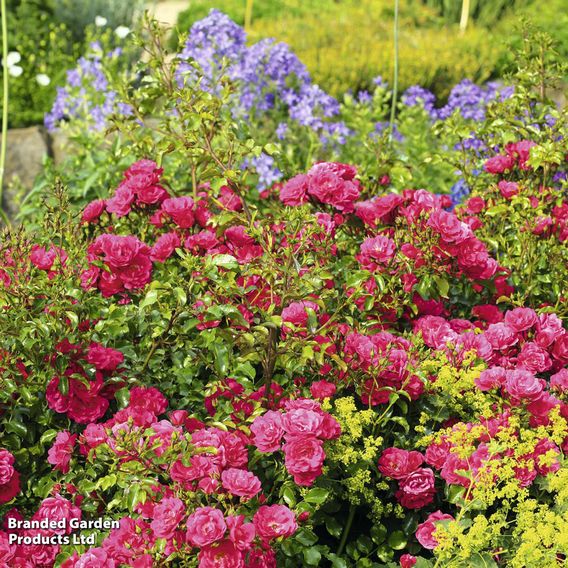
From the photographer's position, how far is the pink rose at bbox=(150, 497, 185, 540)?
1.82 meters

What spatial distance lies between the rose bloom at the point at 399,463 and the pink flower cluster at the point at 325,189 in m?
0.79

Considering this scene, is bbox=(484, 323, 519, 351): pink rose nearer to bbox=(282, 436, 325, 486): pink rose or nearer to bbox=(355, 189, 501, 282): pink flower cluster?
bbox=(355, 189, 501, 282): pink flower cluster

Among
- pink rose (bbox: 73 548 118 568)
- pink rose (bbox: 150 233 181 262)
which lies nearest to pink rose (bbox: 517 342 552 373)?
pink rose (bbox: 150 233 181 262)

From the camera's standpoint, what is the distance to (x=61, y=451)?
2170 mm

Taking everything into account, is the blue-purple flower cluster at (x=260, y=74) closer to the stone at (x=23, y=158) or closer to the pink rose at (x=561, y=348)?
the stone at (x=23, y=158)

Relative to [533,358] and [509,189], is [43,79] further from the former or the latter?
[533,358]

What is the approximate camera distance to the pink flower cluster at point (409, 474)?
83.8 inches

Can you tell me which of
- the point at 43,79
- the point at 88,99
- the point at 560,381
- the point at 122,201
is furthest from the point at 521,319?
the point at 43,79

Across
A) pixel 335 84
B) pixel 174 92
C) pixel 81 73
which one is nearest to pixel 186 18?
pixel 335 84

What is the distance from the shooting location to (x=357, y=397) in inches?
93.0

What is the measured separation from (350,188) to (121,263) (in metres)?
0.71

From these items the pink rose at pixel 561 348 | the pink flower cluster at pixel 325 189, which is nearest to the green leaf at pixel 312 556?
the pink rose at pixel 561 348

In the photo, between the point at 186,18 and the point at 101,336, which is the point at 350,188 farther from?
the point at 186,18

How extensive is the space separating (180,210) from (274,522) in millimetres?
1040
